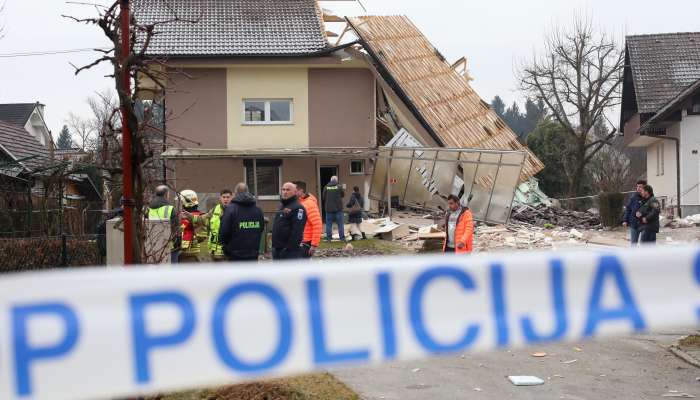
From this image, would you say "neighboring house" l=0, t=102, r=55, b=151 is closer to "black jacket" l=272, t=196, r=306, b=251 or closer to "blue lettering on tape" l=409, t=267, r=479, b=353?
"black jacket" l=272, t=196, r=306, b=251

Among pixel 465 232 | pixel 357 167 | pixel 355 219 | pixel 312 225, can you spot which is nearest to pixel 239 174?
pixel 357 167

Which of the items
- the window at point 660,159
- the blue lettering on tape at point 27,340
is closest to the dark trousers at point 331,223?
the blue lettering on tape at point 27,340

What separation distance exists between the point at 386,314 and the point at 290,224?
6.61m

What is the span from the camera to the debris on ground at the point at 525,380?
25.1 ft

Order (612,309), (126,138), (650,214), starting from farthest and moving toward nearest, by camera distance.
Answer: (650,214) < (126,138) < (612,309)

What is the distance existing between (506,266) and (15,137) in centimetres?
2970

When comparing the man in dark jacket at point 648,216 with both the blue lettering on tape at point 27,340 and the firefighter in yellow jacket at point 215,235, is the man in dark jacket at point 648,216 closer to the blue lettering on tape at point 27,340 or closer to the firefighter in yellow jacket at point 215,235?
the firefighter in yellow jacket at point 215,235

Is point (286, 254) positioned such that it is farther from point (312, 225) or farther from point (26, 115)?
point (26, 115)

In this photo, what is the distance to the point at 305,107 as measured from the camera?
29.7 metres

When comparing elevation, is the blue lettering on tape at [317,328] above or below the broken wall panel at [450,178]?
below

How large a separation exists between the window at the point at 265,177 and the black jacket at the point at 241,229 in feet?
65.2

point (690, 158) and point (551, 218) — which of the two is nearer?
point (551, 218)

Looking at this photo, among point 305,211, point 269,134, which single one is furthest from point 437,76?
point 305,211

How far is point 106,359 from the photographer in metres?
3.16
